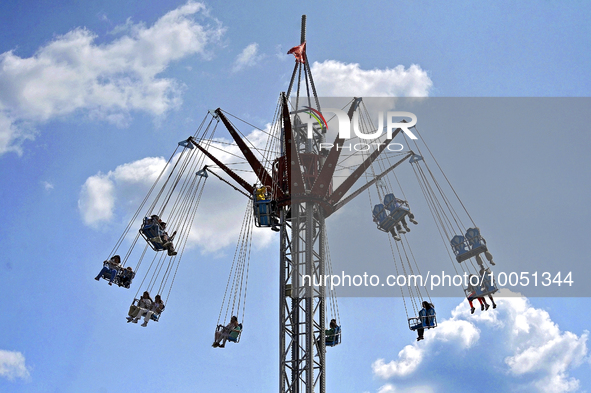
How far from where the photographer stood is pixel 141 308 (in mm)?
29031

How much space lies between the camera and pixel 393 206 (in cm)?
2906

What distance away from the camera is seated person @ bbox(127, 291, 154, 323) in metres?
28.9

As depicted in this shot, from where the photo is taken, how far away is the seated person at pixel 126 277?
28891 millimetres

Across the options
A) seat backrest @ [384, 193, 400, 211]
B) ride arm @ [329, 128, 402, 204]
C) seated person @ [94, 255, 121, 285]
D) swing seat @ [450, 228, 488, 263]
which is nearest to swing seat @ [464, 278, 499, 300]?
swing seat @ [450, 228, 488, 263]

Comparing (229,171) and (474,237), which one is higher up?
(229,171)

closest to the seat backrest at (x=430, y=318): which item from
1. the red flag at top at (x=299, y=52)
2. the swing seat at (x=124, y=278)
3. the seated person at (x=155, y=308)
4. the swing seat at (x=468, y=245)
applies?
the swing seat at (x=468, y=245)

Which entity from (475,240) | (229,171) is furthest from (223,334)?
(475,240)

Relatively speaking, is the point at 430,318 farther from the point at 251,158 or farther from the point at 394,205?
the point at 251,158

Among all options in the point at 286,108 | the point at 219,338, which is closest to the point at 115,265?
the point at 219,338

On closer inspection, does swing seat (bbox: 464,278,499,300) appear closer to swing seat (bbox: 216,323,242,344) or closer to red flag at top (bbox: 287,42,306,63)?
swing seat (bbox: 216,323,242,344)

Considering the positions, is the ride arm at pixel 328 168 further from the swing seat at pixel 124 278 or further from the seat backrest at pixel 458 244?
the swing seat at pixel 124 278

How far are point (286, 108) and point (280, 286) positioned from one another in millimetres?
8477

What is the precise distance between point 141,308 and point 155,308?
2.32 ft

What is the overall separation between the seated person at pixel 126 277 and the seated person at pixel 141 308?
3.09 feet
